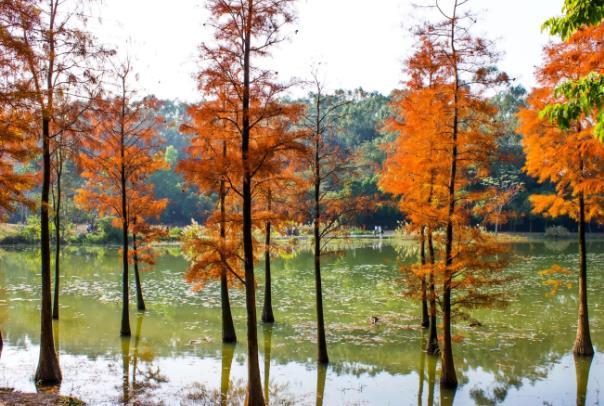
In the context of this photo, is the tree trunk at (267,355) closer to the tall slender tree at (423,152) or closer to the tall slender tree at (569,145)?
the tall slender tree at (423,152)

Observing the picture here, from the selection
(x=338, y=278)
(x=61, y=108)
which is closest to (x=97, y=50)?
(x=61, y=108)

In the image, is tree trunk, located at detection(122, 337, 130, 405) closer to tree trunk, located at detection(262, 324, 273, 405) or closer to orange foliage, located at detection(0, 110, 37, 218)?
tree trunk, located at detection(262, 324, 273, 405)

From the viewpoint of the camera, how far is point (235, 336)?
1906 cm

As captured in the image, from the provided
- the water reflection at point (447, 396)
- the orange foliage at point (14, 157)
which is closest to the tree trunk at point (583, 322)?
the water reflection at point (447, 396)

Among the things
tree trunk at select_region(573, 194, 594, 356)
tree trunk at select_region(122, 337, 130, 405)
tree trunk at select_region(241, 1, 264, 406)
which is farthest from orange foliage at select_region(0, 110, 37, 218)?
tree trunk at select_region(573, 194, 594, 356)

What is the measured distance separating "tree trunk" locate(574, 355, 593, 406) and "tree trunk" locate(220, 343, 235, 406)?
27.8 ft

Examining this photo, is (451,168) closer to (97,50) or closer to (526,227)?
(97,50)

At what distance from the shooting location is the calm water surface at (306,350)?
13.6 meters

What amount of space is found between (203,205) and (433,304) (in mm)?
67197

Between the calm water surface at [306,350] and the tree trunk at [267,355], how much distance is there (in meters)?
0.07

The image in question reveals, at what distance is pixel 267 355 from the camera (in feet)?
56.9

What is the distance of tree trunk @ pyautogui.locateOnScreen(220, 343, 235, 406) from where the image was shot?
43.8ft

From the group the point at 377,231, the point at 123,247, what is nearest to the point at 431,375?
the point at 123,247

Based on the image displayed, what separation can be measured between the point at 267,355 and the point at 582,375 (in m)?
9.12
